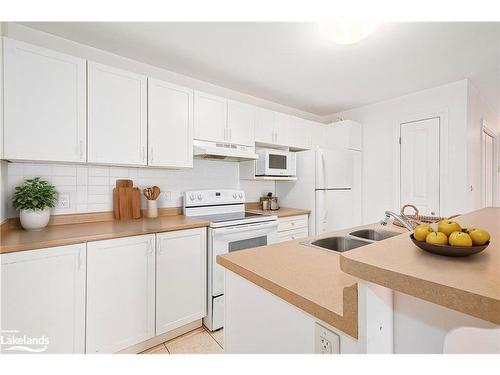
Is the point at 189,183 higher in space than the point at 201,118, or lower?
lower

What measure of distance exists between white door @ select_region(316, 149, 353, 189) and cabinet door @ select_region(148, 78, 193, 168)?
1631 mm

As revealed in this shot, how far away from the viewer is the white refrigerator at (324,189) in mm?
3035

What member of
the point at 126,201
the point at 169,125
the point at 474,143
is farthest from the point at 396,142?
the point at 126,201

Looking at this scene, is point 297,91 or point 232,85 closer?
point 232,85

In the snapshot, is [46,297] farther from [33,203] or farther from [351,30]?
[351,30]

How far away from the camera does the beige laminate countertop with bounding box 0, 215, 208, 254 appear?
133 cm

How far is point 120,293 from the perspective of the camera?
163 centimetres

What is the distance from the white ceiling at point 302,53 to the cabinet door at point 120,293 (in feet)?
5.18

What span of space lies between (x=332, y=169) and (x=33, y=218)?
9.82ft

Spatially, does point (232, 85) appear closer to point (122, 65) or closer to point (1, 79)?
point (122, 65)

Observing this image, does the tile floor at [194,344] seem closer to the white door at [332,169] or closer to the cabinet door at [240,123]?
the cabinet door at [240,123]
